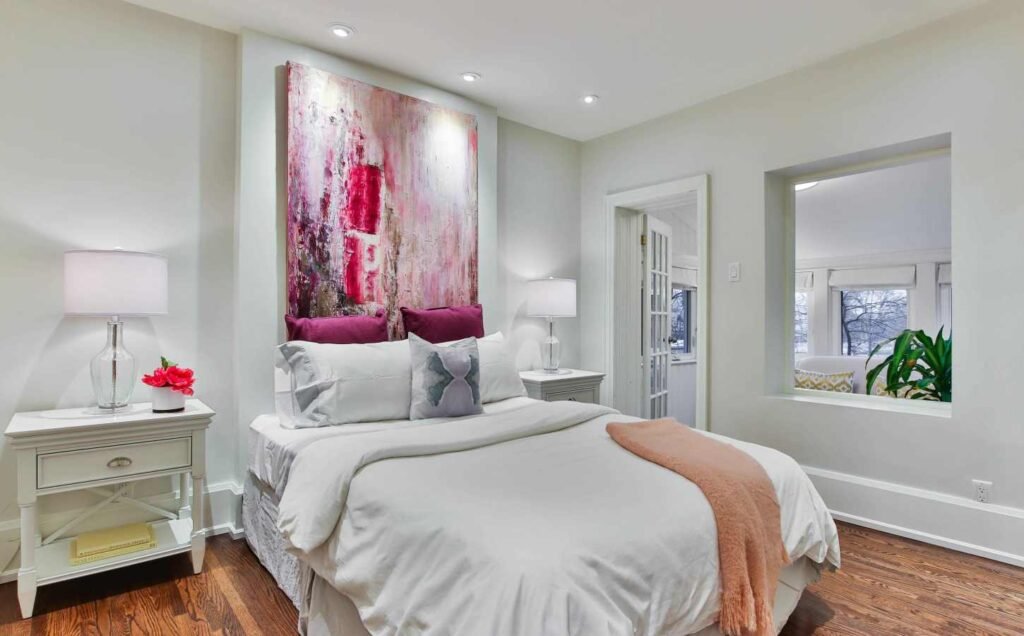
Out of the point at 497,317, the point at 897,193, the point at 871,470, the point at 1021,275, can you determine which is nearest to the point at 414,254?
the point at 497,317

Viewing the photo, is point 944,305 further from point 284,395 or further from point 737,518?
point 284,395

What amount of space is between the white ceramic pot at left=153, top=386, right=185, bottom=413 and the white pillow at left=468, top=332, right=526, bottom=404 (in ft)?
4.50

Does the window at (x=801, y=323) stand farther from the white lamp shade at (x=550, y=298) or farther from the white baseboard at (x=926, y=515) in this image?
the white lamp shade at (x=550, y=298)

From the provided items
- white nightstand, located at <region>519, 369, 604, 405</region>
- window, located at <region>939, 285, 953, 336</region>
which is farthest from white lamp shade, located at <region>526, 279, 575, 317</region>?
window, located at <region>939, 285, 953, 336</region>

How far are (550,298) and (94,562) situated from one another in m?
2.77

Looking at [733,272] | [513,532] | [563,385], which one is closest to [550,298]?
[563,385]

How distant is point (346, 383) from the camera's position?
2.36 m

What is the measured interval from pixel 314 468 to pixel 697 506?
1.22 meters

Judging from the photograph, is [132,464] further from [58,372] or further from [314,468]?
[314,468]

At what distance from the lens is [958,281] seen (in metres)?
2.57

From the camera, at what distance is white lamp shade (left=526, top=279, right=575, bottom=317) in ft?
12.4

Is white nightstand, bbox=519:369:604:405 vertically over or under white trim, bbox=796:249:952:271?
under

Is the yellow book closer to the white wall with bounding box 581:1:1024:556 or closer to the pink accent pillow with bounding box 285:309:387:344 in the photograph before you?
the pink accent pillow with bounding box 285:309:387:344

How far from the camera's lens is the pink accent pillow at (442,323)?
3096mm
